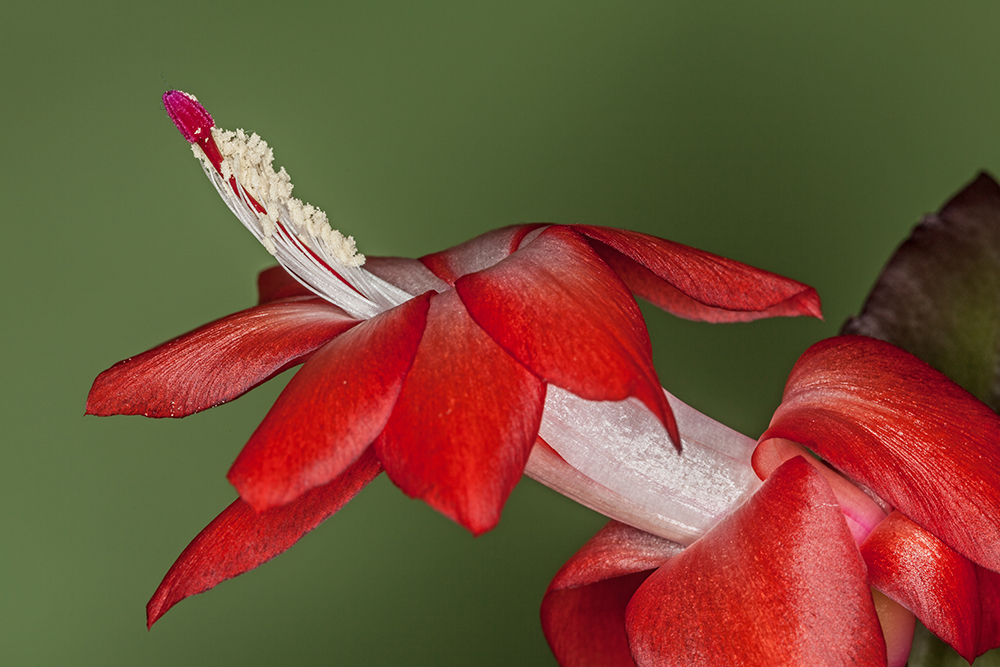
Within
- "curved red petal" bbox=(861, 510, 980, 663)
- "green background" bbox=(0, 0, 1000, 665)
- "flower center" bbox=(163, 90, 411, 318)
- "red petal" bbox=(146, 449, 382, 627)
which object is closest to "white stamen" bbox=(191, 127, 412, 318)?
"flower center" bbox=(163, 90, 411, 318)

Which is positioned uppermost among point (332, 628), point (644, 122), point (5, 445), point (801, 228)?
point (644, 122)

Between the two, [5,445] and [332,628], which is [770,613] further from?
[5,445]

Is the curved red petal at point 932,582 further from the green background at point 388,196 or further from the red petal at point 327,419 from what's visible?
the green background at point 388,196

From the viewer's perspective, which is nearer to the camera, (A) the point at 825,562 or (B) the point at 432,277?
(A) the point at 825,562

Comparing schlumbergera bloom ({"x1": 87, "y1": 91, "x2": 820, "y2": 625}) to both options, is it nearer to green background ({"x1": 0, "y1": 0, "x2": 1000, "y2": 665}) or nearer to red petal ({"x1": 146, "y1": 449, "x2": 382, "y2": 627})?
red petal ({"x1": 146, "y1": 449, "x2": 382, "y2": 627})

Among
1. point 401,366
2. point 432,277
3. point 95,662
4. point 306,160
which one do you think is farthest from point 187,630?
point 401,366

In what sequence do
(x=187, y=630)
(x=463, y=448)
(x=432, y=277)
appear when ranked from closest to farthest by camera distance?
1. (x=463, y=448)
2. (x=432, y=277)
3. (x=187, y=630)

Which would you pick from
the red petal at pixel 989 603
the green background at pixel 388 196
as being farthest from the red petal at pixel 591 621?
the green background at pixel 388 196
